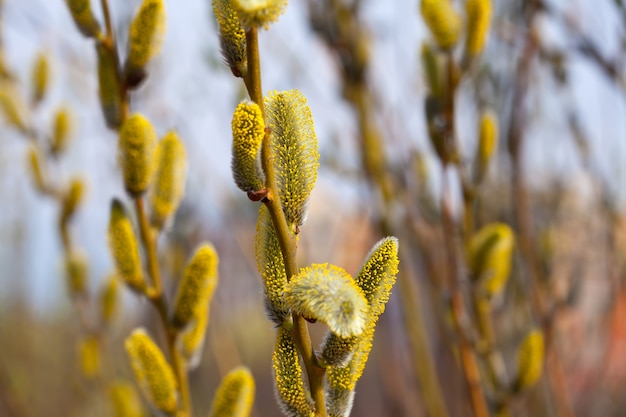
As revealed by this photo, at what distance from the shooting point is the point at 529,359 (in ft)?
2.77

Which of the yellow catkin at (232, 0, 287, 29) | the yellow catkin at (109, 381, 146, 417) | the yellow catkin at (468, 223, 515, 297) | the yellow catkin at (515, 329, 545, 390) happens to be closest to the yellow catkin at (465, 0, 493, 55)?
the yellow catkin at (468, 223, 515, 297)

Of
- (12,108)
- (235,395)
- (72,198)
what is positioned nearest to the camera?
(235,395)

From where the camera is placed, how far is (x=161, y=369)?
630 mm

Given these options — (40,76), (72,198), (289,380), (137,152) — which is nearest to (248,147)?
(289,380)

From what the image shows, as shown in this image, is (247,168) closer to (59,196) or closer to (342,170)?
(59,196)

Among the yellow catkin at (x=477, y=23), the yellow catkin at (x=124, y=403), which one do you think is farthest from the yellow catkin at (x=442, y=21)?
the yellow catkin at (x=124, y=403)

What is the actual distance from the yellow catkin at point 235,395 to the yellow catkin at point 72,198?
0.58 m

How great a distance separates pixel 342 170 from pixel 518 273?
468 mm

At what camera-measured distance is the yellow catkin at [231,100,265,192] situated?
1.37ft

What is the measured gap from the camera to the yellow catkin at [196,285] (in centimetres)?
63

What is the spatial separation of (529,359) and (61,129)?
77 cm

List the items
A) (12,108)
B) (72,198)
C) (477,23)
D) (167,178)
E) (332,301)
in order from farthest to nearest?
(12,108)
(72,198)
(477,23)
(167,178)
(332,301)

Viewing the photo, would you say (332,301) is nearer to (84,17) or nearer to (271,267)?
(271,267)

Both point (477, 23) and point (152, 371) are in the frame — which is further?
point (477, 23)
